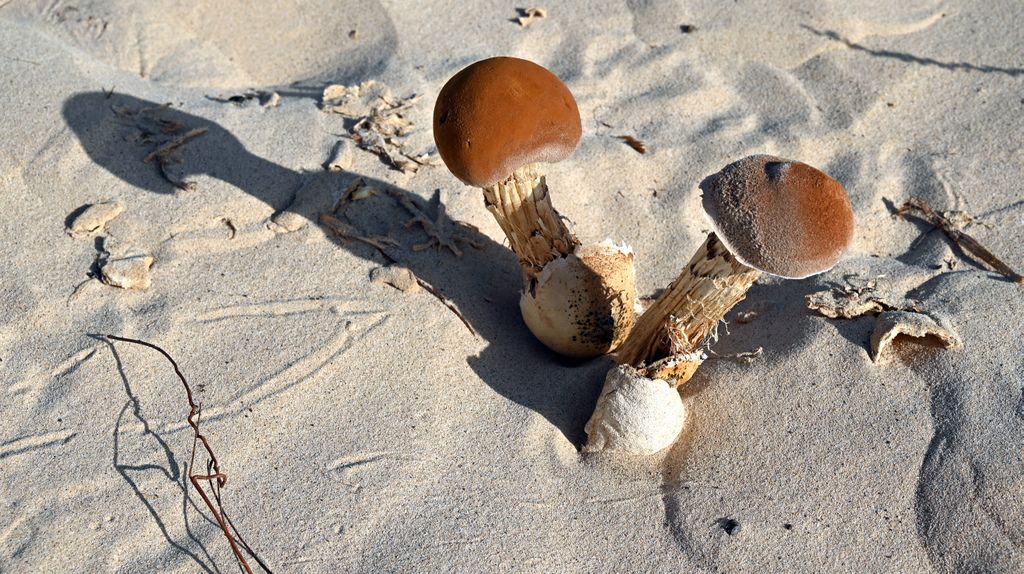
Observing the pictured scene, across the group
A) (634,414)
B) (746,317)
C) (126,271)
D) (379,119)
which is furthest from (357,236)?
(746,317)

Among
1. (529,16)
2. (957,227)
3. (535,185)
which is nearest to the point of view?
(535,185)

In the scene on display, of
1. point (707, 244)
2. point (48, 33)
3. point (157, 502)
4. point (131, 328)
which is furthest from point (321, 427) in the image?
point (48, 33)

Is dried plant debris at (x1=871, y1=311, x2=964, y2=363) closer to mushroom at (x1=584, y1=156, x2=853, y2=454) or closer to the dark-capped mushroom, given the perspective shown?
mushroom at (x1=584, y1=156, x2=853, y2=454)

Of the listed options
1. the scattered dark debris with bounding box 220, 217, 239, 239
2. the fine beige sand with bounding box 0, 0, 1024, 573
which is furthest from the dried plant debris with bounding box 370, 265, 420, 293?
the scattered dark debris with bounding box 220, 217, 239, 239

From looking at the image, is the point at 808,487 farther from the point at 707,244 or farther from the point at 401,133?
the point at 401,133

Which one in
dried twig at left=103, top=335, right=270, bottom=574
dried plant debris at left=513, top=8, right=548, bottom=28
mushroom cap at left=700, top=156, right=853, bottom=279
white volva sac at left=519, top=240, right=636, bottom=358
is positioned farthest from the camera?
dried plant debris at left=513, top=8, right=548, bottom=28

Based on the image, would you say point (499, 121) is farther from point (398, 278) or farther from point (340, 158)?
point (340, 158)

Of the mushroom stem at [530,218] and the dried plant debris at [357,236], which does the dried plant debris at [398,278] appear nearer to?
the dried plant debris at [357,236]
